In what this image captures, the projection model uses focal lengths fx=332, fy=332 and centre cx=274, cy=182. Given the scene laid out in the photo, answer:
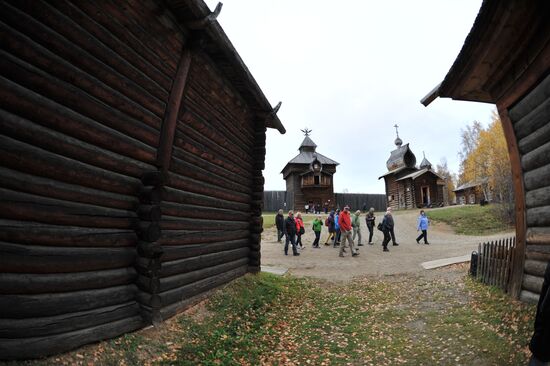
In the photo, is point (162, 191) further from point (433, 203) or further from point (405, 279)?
point (433, 203)

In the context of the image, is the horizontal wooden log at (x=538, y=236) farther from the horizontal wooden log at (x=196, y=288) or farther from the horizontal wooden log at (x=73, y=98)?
the horizontal wooden log at (x=73, y=98)

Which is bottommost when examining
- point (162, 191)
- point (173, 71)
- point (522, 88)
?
point (162, 191)

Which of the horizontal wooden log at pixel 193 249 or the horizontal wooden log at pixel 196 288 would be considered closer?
the horizontal wooden log at pixel 196 288

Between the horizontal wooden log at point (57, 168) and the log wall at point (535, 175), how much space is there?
5.89m

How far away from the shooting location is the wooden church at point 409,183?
37.4m

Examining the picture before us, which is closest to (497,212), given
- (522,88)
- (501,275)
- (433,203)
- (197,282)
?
(433,203)

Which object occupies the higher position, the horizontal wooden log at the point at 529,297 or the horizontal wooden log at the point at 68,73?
the horizontal wooden log at the point at 68,73

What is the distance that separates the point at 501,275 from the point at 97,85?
759 centimetres

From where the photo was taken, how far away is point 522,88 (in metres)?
5.15

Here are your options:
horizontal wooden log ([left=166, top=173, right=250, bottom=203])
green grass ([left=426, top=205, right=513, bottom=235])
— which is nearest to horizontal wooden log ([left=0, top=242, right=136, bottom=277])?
horizontal wooden log ([left=166, top=173, right=250, bottom=203])

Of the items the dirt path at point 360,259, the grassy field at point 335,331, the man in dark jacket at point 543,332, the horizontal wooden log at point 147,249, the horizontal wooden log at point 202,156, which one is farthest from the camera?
the dirt path at point 360,259

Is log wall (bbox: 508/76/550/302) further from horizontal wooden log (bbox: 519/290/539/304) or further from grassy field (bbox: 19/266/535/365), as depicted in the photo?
grassy field (bbox: 19/266/535/365)

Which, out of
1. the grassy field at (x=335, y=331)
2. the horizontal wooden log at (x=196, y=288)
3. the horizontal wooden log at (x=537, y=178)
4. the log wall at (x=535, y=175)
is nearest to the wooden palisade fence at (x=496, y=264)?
the grassy field at (x=335, y=331)

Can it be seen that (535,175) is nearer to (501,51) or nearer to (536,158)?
(536,158)
